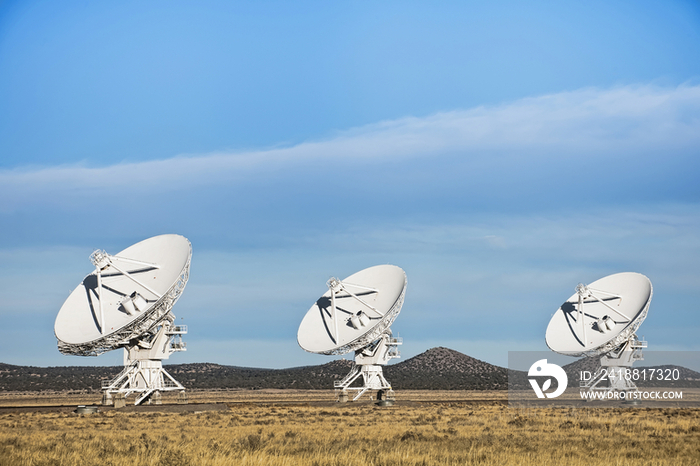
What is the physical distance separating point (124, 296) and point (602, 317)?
1436 inches

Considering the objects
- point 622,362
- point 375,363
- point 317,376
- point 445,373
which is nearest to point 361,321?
point 375,363

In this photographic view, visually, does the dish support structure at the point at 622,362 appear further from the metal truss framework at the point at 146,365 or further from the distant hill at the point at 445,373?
the distant hill at the point at 445,373

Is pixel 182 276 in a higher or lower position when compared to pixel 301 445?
higher

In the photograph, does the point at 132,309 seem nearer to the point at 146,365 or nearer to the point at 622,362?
the point at 146,365

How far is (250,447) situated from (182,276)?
2645 centimetres

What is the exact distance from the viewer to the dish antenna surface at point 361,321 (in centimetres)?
5741

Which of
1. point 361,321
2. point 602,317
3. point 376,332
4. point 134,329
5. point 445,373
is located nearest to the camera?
point 134,329

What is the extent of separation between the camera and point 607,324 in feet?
202

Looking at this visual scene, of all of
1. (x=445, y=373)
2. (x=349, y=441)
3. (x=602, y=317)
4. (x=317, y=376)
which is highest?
(x=602, y=317)

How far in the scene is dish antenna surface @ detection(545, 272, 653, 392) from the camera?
6022cm

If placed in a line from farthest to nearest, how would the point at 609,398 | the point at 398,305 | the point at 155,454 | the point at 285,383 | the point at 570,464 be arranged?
1. the point at 285,383
2. the point at 609,398
3. the point at 398,305
4. the point at 155,454
5. the point at 570,464

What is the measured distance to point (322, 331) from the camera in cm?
5884

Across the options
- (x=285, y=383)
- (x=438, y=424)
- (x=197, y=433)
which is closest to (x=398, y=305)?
(x=438, y=424)

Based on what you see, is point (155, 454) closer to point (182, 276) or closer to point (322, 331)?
point (182, 276)
